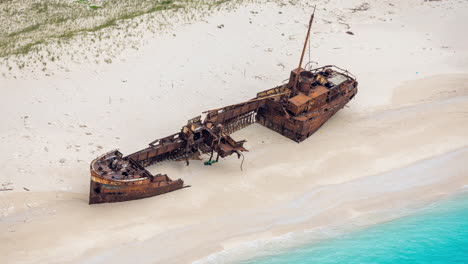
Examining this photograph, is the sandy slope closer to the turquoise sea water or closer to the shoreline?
the shoreline

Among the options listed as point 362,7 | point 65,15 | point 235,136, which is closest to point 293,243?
point 235,136

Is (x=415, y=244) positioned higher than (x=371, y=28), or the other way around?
(x=371, y=28)

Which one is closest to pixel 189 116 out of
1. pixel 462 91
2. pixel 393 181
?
pixel 393 181

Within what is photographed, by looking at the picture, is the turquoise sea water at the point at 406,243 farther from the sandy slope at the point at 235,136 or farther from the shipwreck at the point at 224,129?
the shipwreck at the point at 224,129

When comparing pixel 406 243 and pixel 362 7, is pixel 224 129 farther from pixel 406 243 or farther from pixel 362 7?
pixel 362 7

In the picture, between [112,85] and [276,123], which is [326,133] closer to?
[276,123]

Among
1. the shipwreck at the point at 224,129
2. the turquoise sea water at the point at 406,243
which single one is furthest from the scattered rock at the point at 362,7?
the turquoise sea water at the point at 406,243
